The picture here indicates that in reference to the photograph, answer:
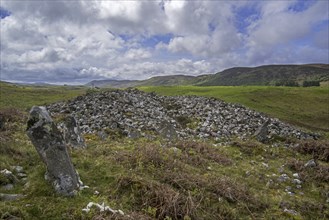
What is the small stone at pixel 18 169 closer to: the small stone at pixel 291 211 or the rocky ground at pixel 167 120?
the small stone at pixel 291 211

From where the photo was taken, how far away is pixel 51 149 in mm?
8445

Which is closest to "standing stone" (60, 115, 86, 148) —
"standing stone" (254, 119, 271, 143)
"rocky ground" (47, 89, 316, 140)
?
"rocky ground" (47, 89, 316, 140)

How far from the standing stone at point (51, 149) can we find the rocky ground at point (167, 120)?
10.9 meters

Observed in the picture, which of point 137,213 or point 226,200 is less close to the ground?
point 137,213

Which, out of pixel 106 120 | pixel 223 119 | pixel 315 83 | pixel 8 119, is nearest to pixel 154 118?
pixel 106 120

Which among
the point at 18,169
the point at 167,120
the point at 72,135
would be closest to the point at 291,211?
the point at 18,169

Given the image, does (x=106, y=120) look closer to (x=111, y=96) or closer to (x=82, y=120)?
(x=82, y=120)

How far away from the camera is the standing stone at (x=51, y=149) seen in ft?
27.0

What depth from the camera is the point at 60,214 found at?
22.6 feet

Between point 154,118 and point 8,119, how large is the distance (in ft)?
39.4

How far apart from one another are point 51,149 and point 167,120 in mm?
17446

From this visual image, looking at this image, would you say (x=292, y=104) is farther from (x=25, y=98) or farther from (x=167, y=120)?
(x=25, y=98)

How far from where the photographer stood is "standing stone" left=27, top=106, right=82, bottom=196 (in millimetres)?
8219

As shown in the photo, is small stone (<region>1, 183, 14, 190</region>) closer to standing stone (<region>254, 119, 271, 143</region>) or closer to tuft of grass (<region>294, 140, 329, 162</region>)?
tuft of grass (<region>294, 140, 329, 162</region>)
